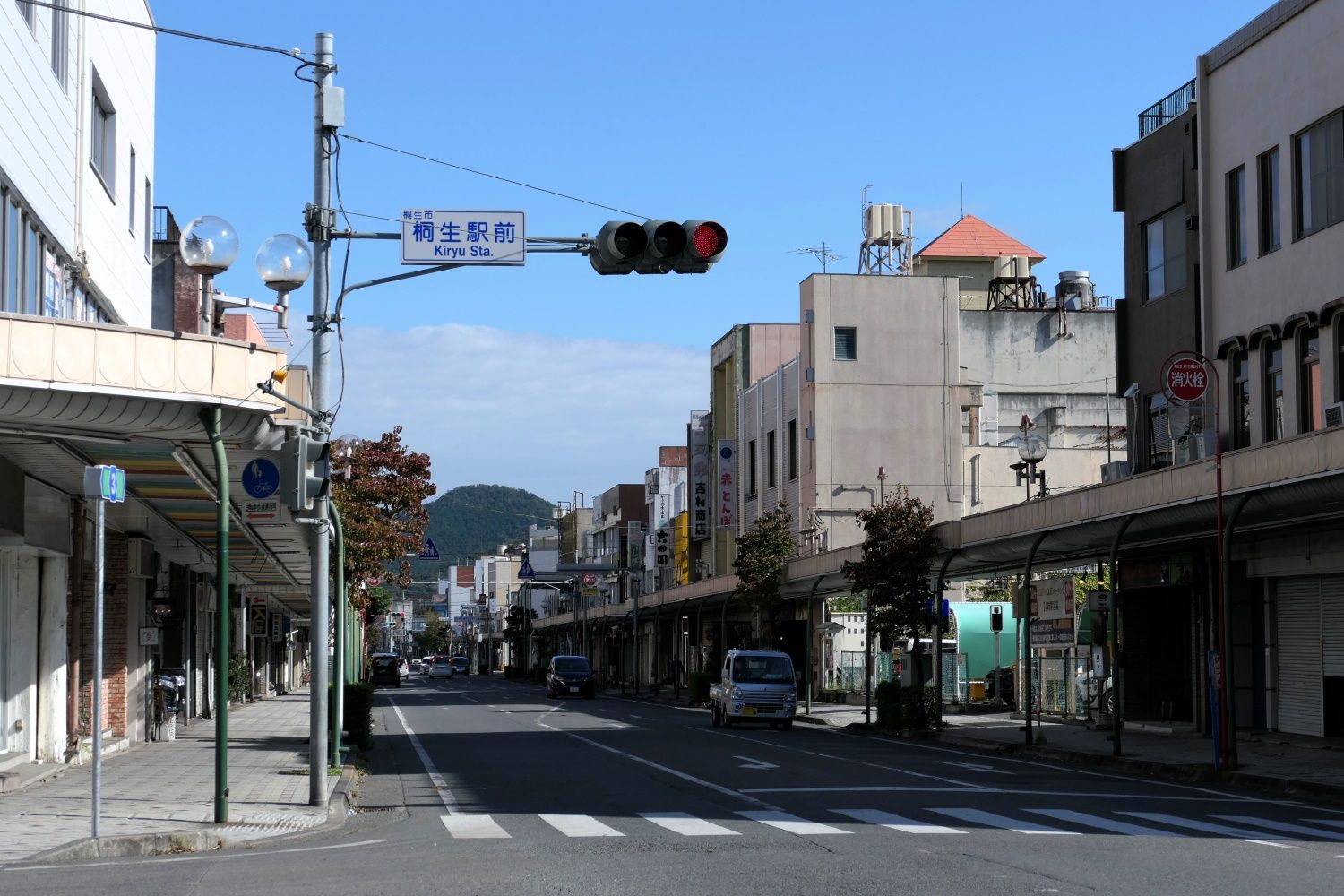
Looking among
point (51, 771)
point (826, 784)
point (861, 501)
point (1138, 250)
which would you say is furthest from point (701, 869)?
point (861, 501)

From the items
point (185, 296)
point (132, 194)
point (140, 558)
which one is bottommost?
point (140, 558)

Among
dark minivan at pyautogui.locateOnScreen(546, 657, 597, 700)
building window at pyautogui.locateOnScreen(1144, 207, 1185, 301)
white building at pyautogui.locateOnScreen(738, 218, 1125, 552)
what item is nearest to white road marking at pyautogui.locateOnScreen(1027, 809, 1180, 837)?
building window at pyautogui.locateOnScreen(1144, 207, 1185, 301)

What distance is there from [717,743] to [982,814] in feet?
49.4

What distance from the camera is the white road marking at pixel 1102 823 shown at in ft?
48.6

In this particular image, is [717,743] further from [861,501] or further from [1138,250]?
[861,501]

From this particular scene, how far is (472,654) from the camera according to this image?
195750 mm

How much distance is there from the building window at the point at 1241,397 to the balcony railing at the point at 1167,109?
229 inches

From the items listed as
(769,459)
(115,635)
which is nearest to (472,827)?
(115,635)

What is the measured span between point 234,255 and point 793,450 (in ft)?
164

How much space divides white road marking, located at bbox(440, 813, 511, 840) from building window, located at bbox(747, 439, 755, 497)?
2161 inches

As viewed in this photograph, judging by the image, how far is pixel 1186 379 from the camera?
88.0 ft

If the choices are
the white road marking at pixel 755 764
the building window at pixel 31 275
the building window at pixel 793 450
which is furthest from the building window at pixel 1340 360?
the building window at pixel 793 450

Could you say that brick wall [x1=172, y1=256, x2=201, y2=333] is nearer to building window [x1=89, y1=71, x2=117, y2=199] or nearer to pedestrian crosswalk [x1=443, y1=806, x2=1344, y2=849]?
building window [x1=89, y1=71, x2=117, y2=199]

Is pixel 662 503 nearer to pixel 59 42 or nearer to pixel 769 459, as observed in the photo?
pixel 769 459
